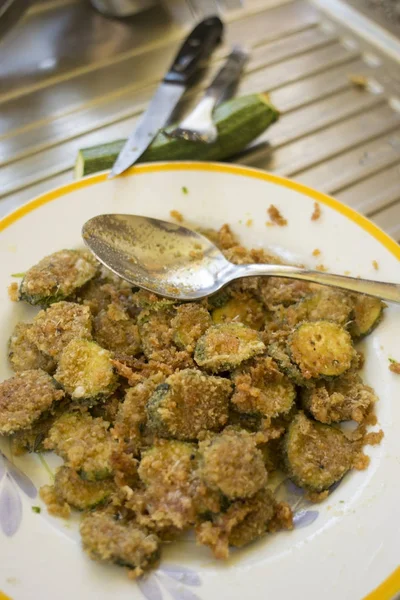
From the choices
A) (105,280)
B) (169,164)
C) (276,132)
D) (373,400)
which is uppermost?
(169,164)

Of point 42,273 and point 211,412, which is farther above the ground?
point 42,273

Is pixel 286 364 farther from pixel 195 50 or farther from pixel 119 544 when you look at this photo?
pixel 195 50

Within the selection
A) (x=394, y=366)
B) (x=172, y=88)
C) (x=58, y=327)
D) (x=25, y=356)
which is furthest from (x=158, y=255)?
(x=172, y=88)

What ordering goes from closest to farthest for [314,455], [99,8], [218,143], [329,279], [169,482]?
[169,482], [314,455], [329,279], [218,143], [99,8]

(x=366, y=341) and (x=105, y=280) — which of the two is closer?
(x=366, y=341)

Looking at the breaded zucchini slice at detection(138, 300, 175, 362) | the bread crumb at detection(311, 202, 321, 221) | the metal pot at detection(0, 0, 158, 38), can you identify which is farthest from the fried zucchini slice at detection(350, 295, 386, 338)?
the metal pot at detection(0, 0, 158, 38)

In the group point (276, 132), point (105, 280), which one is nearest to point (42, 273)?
point (105, 280)

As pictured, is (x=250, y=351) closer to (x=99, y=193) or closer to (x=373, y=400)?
(x=373, y=400)

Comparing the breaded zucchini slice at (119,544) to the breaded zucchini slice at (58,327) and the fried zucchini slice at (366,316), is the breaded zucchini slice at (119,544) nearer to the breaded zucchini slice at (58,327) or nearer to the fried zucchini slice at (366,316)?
the breaded zucchini slice at (58,327)
